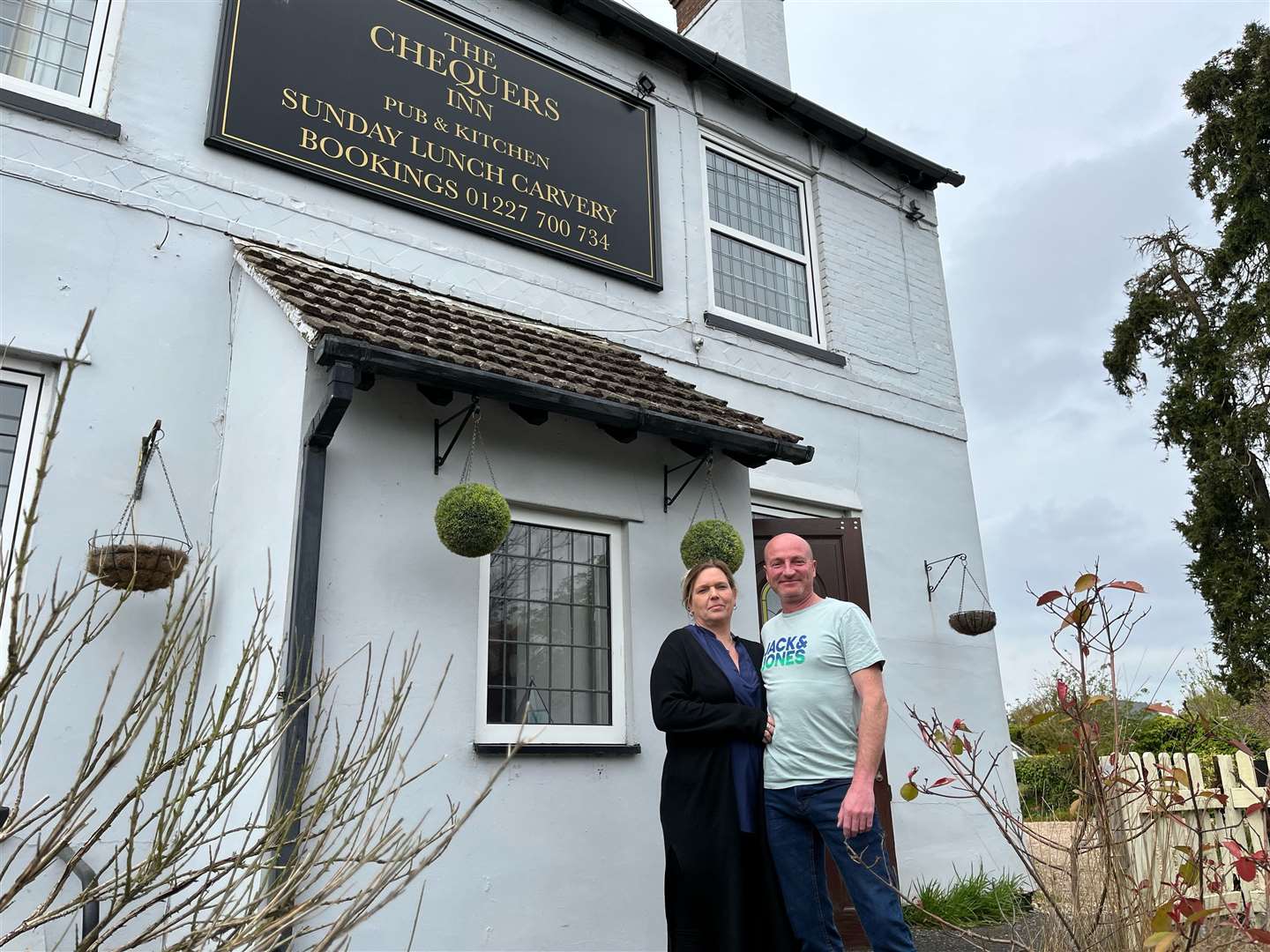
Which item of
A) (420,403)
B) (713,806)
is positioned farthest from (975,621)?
(420,403)

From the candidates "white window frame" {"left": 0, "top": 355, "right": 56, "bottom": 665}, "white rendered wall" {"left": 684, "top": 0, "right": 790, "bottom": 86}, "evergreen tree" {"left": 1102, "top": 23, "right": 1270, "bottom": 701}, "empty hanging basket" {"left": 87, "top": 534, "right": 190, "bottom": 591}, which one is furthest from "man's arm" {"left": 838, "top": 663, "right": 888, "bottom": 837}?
"evergreen tree" {"left": 1102, "top": 23, "right": 1270, "bottom": 701}

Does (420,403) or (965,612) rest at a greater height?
(420,403)

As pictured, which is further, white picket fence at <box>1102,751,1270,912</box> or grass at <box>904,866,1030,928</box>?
grass at <box>904,866,1030,928</box>

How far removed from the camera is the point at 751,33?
10.6m

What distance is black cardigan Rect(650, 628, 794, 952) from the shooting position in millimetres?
3676

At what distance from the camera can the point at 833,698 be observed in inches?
148

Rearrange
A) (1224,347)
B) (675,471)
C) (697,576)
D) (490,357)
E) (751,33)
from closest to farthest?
(697,576) → (490,357) → (675,471) → (751,33) → (1224,347)

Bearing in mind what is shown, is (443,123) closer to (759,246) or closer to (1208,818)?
(759,246)

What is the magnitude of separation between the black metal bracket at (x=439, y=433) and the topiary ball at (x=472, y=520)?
1.58 feet

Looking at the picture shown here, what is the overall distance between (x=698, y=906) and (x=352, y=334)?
2919mm

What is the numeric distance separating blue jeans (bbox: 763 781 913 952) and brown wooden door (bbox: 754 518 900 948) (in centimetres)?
307

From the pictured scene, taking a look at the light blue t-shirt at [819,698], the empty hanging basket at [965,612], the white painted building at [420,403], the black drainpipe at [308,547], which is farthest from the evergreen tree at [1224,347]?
the black drainpipe at [308,547]

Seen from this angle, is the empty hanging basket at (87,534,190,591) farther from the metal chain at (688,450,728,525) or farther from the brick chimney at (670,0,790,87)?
the brick chimney at (670,0,790,87)

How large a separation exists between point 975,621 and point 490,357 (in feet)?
16.1
